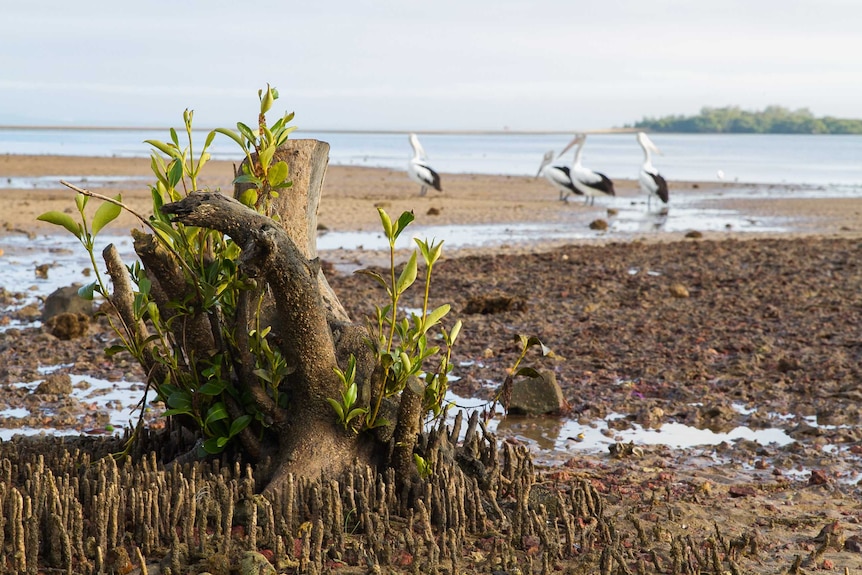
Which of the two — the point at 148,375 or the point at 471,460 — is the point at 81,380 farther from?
the point at 471,460

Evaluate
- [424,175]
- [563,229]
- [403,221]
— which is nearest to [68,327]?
[403,221]

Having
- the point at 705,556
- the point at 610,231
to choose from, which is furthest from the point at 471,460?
the point at 610,231

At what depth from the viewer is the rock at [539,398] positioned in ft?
19.3

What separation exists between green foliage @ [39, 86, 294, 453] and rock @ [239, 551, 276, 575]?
2.07 ft

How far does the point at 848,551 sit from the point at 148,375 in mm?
2834

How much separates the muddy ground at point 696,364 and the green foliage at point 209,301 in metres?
1.52

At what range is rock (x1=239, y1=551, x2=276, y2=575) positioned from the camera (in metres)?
3.19

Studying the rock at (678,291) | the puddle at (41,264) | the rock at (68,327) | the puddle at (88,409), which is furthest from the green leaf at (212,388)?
the rock at (678,291)

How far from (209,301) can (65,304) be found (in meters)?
5.02

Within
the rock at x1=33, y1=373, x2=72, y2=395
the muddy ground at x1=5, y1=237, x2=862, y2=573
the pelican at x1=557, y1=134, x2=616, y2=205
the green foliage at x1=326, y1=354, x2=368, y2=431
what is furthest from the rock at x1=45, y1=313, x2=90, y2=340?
the pelican at x1=557, y1=134, x2=616, y2=205

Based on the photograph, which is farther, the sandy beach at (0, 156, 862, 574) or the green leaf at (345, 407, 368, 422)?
the sandy beach at (0, 156, 862, 574)

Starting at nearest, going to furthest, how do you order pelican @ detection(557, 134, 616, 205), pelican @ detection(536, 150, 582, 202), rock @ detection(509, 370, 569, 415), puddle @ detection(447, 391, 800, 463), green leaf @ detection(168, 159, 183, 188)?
1. green leaf @ detection(168, 159, 183, 188)
2. puddle @ detection(447, 391, 800, 463)
3. rock @ detection(509, 370, 569, 415)
4. pelican @ detection(557, 134, 616, 205)
5. pelican @ detection(536, 150, 582, 202)

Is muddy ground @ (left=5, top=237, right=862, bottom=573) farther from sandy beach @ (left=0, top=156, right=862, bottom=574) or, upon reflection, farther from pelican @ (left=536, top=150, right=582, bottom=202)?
pelican @ (left=536, top=150, right=582, bottom=202)

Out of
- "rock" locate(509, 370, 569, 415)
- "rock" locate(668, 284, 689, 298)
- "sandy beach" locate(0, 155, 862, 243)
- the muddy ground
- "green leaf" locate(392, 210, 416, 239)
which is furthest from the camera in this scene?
"sandy beach" locate(0, 155, 862, 243)
